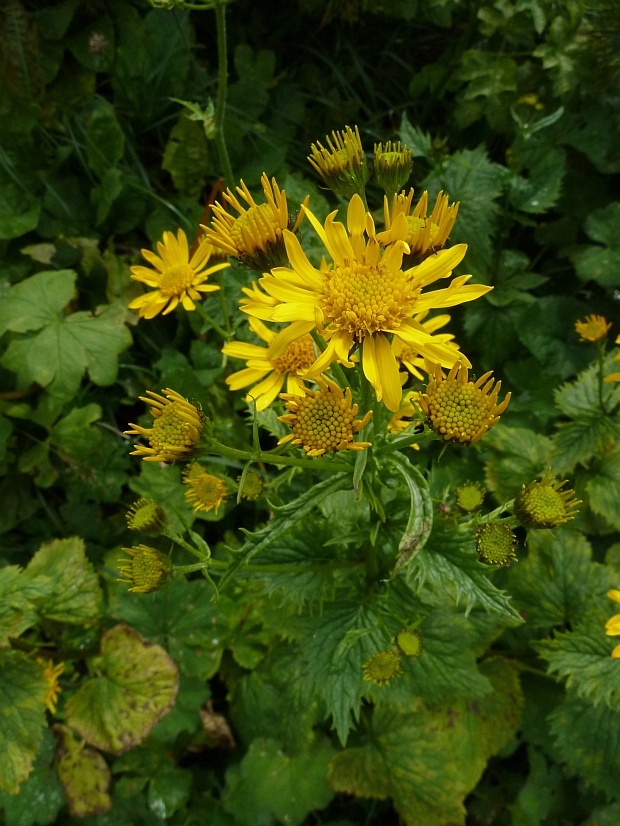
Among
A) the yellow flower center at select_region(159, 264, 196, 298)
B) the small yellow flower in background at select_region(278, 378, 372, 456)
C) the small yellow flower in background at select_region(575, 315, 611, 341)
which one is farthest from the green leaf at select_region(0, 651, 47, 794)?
the small yellow flower in background at select_region(575, 315, 611, 341)

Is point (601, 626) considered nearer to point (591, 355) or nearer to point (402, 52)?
point (591, 355)

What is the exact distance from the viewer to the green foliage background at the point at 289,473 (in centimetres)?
171

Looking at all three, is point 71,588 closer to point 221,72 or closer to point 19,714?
point 19,714

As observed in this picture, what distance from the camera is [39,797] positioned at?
1967 millimetres

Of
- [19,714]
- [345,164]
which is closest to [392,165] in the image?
[345,164]

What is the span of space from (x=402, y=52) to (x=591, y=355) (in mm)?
1685

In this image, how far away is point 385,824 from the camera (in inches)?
84.4

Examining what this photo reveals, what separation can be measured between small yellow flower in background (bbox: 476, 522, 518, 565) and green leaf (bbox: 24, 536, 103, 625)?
1.30 meters

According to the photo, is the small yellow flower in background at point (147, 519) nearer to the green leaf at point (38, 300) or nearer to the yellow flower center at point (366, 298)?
the yellow flower center at point (366, 298)

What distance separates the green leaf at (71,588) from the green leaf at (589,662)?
1370 millimetres

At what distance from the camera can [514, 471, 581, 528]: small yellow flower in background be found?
3.74ft

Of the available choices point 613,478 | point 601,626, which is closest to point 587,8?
point 613,478

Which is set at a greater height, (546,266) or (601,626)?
(546,266)

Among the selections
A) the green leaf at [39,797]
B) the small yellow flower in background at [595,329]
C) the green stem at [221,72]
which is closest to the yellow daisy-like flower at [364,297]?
the green stem at [221,72]
